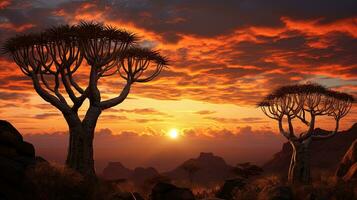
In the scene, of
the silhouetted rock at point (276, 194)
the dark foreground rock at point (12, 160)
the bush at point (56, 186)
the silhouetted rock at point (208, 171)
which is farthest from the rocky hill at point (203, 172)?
the bush at point (56, 186)

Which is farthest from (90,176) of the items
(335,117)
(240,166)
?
(335,117)

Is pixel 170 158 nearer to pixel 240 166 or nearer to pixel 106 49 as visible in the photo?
pixel 240 166

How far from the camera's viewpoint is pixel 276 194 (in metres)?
15.3

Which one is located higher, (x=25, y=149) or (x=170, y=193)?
(x=25, y=149)

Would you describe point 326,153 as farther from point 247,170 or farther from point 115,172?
point 115,172

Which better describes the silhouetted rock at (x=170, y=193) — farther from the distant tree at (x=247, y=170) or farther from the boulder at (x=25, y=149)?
the distant tree at (x=247, y=170)

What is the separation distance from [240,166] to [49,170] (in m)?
18.7

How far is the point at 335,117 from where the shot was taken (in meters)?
27.9

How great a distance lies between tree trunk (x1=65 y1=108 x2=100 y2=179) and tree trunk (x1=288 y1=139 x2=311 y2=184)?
12776mm

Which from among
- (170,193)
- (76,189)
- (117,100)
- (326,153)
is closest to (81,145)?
(117,100)

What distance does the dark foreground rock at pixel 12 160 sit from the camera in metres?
12.6

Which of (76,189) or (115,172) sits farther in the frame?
(115,172)

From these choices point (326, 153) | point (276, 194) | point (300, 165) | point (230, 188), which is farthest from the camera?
point (326, 153)

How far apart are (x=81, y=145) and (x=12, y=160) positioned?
4.43m
